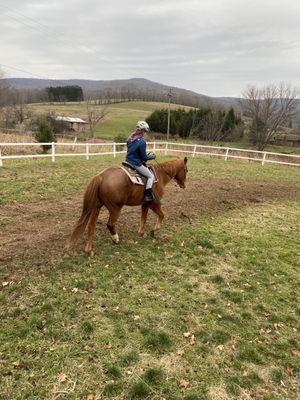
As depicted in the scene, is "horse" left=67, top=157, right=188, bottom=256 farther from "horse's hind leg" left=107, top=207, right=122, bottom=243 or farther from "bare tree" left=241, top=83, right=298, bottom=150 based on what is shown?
"bare tree" left=241, top=83, right=298, bottom=150

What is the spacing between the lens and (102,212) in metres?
9.20

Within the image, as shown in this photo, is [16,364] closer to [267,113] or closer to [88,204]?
[88,204]

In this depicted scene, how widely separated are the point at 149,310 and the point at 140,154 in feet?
10.8

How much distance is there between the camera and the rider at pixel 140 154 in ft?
21.8

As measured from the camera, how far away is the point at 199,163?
19953 mm

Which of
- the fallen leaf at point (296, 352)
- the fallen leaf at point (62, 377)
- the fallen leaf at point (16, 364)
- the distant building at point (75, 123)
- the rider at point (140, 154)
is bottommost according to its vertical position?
the distant building at point (75, 123)

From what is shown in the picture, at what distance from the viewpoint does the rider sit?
21.8ft

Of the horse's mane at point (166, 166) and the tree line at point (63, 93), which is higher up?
the tree line at point (63, 93)

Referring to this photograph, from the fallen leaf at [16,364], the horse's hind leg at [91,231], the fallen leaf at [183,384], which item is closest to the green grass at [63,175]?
the horse's hind leg at [91,231]

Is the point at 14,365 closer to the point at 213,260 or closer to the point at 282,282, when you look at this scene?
the point at 213,260

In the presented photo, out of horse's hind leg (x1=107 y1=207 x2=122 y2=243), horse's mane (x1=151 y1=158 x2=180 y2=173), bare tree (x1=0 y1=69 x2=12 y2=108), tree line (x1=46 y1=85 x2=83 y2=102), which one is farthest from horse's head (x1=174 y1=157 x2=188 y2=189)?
tree line (x1=46 y1=85 x2=83 y2=102)

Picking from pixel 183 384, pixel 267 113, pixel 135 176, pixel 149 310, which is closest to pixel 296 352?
pixel 183 384

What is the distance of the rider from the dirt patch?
4.92 feet

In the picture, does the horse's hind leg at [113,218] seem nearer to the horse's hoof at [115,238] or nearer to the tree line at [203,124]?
the horse's hoof at [115,238]
